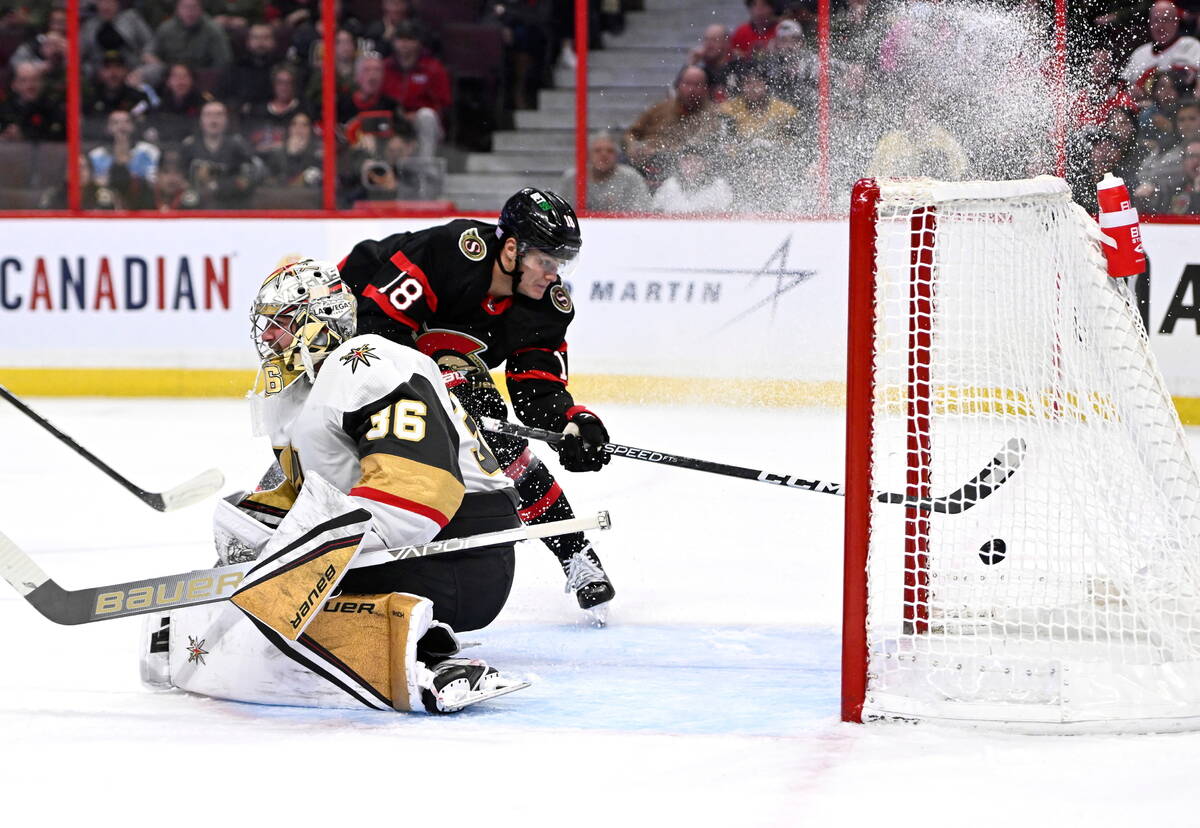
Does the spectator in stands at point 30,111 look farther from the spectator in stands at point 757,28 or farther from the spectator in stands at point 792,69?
the spectator in stands at point 792,69

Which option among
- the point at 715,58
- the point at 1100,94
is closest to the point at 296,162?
the point at 715,58

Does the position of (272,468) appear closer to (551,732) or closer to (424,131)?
(551,732)

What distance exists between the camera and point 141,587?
263 cm

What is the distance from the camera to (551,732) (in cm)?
266

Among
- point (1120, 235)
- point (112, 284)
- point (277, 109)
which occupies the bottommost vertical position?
point (112, 284)

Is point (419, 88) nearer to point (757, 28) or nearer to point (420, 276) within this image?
point (757, 28)

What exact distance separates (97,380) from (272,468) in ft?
15.5

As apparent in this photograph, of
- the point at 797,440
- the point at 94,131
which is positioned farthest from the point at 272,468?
the point at 94,131

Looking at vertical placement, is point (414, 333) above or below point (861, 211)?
below

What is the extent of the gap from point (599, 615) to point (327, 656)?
950 mm

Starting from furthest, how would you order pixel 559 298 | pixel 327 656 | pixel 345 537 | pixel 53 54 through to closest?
pixel 53 54 → pixel 559 298 → pixel 327 656 → pixel 345 537

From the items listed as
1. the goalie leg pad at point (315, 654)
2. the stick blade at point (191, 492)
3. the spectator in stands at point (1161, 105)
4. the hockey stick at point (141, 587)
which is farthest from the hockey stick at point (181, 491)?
the spectator in stands at point (1161, 105)

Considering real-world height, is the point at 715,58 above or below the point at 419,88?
above

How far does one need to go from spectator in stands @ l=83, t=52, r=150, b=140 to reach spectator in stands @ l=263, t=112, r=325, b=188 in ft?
2.28
